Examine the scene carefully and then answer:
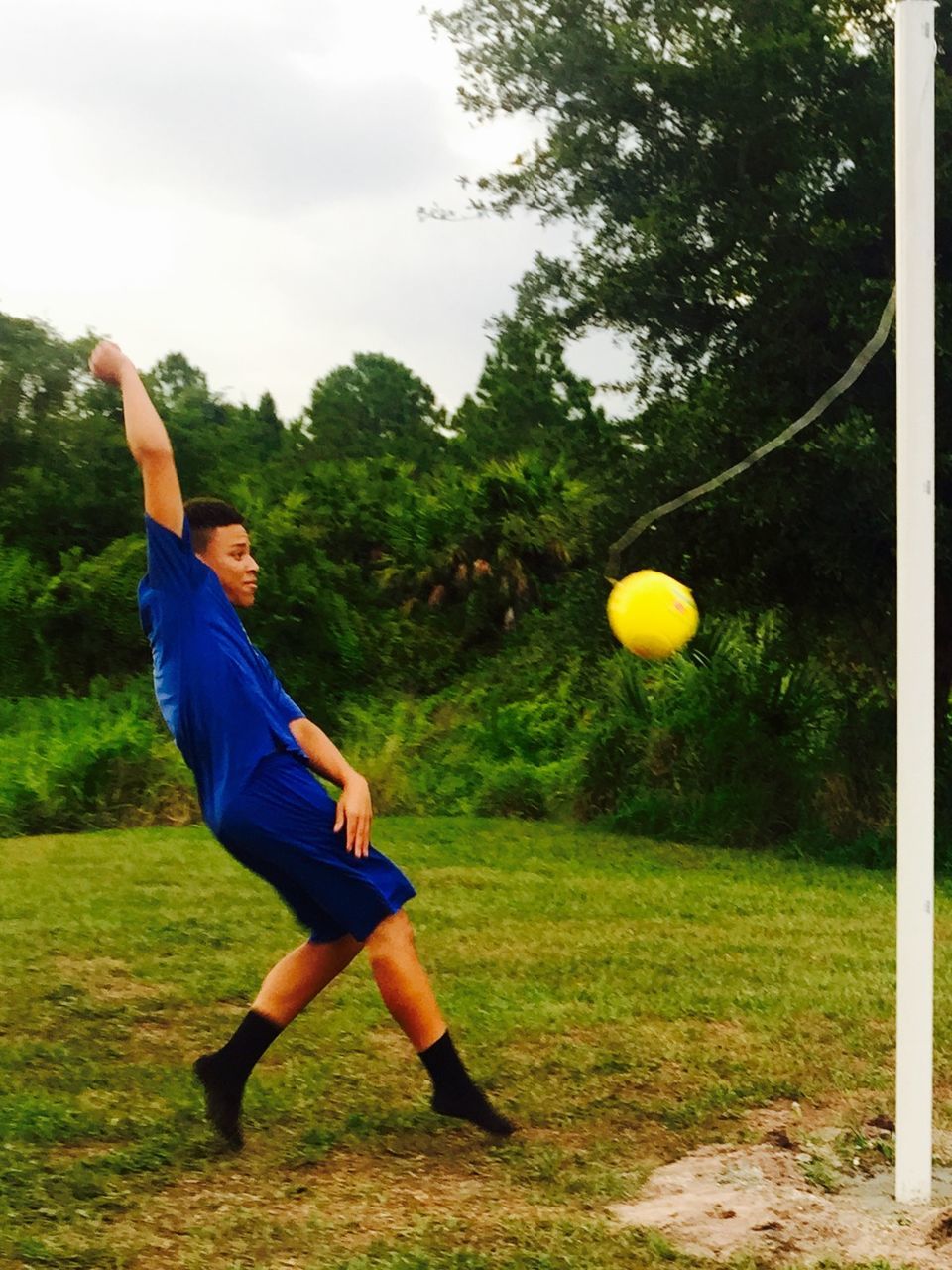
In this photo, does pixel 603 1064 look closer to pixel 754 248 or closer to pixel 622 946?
pixel 622 946

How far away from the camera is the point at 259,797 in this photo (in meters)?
4.23

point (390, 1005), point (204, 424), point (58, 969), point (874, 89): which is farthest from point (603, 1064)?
point (204, 424)

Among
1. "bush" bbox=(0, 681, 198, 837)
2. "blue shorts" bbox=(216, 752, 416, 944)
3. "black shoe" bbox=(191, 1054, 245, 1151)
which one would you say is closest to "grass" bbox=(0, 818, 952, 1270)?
"black shoe" bbox=(191, 1054, 245, 1151)

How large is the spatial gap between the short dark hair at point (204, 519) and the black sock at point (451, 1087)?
5.41ft

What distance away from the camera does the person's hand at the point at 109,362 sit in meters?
4.33

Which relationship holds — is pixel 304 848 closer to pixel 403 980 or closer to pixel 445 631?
pixel 403 980

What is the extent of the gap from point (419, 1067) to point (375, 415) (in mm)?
26589

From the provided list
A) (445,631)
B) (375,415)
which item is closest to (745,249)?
(445,631)

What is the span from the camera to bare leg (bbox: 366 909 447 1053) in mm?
4352

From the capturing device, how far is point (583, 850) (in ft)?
38.2

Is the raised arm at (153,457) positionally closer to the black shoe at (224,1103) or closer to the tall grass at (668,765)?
the black shoe at (224,1103)

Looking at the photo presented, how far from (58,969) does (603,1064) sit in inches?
115

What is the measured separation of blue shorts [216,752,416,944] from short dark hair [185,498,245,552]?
0.73 meters

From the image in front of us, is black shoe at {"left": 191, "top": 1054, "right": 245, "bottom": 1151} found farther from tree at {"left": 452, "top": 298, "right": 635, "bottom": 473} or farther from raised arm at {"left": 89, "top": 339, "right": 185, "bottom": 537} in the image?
tree at {"left": 452, "top": 298, "right": 635, "bottom": 473}
